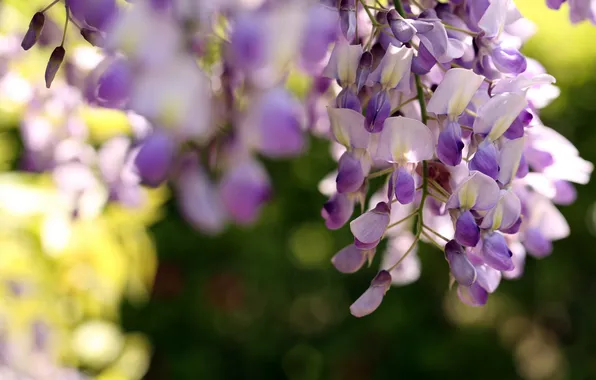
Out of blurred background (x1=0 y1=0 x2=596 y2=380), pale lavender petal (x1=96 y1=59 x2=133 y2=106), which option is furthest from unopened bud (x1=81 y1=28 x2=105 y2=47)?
blurred background (x1=0 y1=0 x2=596 y2=380)

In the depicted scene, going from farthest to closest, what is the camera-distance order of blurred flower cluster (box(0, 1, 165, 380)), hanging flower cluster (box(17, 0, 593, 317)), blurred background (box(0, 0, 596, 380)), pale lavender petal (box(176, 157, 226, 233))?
blurred background (box(0, 0, 596, 380)) → blurred flower cluster (box(0, 1, 165, 380)) → pale lavender petal (box(176, 157, 226, 233)) → hanging flower cluster (box(17, 0, 593, 317))

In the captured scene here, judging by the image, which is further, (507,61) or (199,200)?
(507,61)

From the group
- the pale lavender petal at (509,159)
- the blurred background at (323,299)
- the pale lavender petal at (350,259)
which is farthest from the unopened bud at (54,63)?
the blurred background at (323,299)

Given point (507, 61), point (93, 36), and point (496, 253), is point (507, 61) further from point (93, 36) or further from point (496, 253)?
point (93, 36)

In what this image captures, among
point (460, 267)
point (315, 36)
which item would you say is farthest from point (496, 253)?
point (315, 36)

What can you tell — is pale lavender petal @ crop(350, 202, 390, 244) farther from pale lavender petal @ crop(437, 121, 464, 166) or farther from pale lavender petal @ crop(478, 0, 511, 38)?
pale lavender petal @ crop(478, 0, 511, 38)

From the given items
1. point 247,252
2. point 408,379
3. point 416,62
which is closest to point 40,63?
point 416,62
